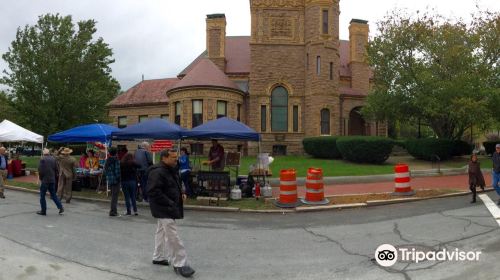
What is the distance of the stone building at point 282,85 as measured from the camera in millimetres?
31609

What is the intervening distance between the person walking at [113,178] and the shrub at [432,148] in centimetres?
1858

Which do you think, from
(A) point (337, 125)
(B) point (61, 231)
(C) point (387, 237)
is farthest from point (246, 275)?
(A) point (337, 125)

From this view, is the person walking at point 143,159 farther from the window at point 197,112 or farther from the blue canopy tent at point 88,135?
the window at point 197,112

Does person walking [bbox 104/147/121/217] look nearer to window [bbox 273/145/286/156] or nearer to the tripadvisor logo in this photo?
the tripadvisor logo

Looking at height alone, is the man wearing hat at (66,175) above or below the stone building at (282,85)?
below

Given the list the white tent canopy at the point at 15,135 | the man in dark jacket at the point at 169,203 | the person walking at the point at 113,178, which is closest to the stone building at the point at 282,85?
the white tent canopy at the point at 15,135

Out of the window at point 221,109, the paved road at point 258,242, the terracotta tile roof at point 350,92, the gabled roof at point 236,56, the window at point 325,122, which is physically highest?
the gabled roof at point 236,56

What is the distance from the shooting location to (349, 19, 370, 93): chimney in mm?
39375

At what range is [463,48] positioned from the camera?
76.2ft

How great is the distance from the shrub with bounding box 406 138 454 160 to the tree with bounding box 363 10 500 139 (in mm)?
1538

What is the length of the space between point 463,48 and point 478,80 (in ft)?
6.80

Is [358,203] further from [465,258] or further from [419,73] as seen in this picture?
[419,73]

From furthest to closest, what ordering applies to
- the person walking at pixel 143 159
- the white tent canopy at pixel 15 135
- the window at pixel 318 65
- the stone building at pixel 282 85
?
the window at pixel 318 65
the stone building at pixel 282 85
the white tent canopy at pixel 15 135
the person walking at pixel 143 159

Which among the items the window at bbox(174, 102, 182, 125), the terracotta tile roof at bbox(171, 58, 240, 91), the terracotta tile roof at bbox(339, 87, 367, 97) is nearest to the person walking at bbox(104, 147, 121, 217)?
the terracotta tile roof at bbox(171, 58, 240, 91)
